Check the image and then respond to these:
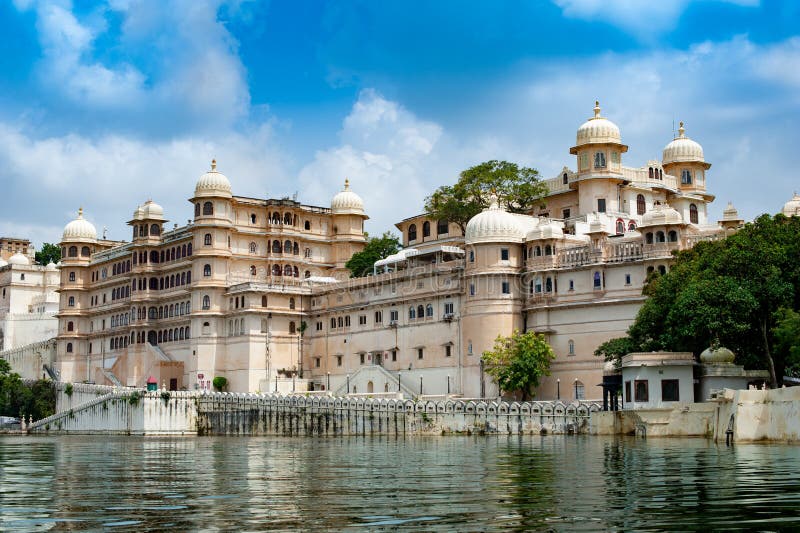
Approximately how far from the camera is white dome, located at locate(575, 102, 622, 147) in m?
71.1

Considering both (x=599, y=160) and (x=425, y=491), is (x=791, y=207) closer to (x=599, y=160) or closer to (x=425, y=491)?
(x=599, y=160)

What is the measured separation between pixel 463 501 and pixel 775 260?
30741mm

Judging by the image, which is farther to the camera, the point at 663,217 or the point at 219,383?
the point at 219,383

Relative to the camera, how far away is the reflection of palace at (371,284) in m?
63.8

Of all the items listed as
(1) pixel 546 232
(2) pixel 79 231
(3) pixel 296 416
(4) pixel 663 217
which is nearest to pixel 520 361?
(1) pixel 546 232

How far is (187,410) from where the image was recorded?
71625 mm

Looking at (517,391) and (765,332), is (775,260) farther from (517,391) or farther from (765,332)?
(517,391)

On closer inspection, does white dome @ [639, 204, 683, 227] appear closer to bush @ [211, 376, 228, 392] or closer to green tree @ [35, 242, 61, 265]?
bush @ [211, 376, 228, 392]

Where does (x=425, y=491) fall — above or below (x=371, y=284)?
below

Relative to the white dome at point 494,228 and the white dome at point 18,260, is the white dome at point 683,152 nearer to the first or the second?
the white dome at point 494,228

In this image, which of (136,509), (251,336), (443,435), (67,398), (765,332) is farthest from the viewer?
(67,398)

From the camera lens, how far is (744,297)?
44.9 m

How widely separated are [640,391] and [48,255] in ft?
338

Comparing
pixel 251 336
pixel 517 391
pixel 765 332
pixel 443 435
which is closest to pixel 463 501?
pixel 765 332
